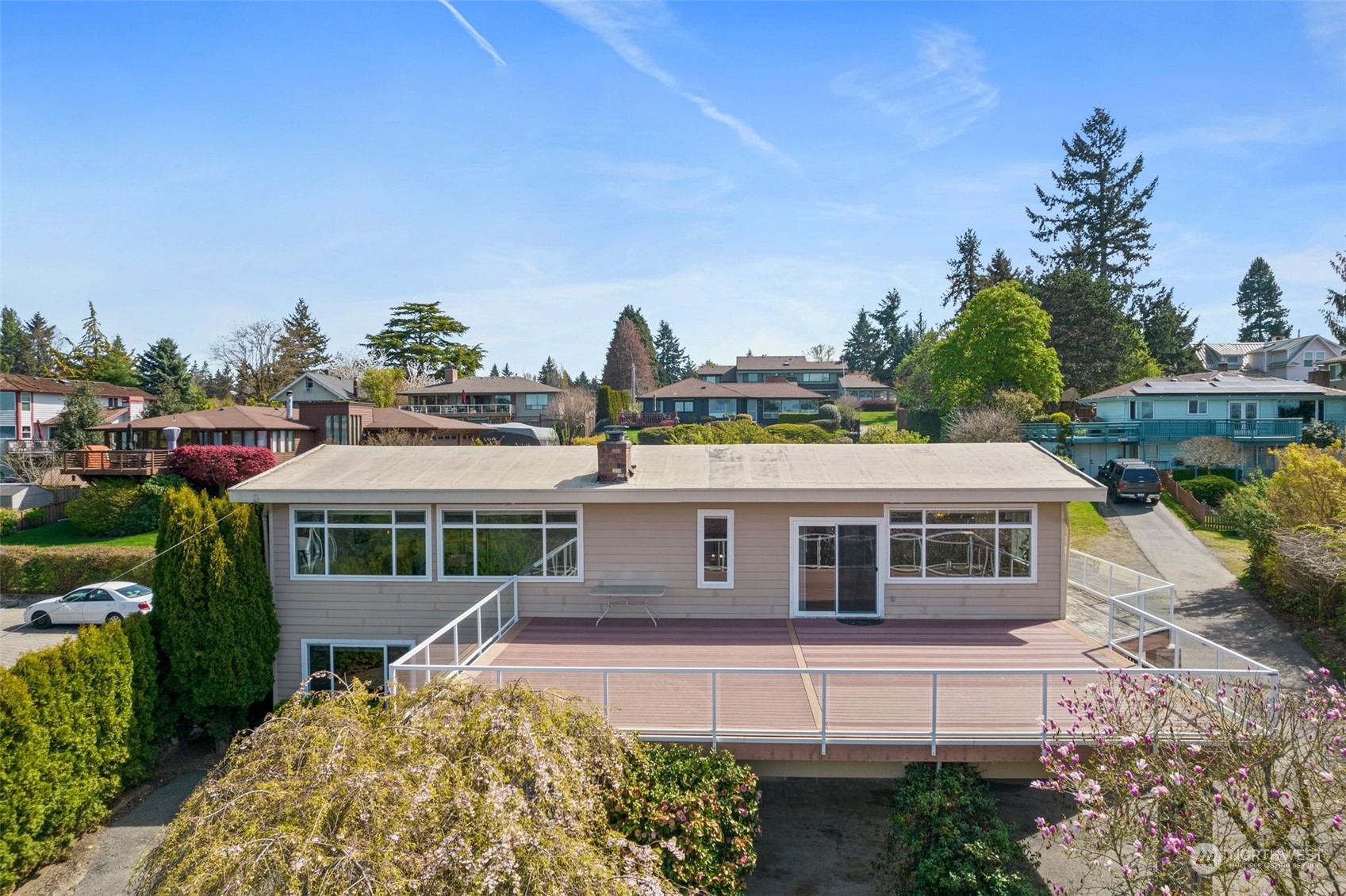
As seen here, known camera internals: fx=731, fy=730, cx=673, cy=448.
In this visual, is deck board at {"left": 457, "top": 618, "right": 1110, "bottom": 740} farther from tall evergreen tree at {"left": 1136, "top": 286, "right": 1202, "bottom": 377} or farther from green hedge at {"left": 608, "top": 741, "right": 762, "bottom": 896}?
tall evergreen tree at {"left": 1136, "top": 286, "right": 1202, "bottom": 377}

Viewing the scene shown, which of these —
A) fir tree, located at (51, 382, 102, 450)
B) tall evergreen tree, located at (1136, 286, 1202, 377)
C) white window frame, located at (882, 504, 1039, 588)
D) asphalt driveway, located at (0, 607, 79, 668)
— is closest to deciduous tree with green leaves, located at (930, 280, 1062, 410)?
tall evergreen tree, located at (1136, 286, 1202, 377)

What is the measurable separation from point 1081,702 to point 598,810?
494 cm

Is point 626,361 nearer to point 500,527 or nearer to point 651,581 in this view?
point 500,527

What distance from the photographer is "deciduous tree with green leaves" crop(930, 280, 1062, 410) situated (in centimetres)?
3534

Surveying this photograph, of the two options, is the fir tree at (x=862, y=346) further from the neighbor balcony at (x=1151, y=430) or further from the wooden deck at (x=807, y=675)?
the wooden deck at (x=807, y=675)

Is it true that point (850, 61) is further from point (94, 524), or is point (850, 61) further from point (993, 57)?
point (94, 524)

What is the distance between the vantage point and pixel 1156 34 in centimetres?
1278

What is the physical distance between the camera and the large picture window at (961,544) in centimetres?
1200

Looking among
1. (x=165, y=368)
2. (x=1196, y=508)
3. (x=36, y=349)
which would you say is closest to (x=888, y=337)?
(x=1196, y=508)

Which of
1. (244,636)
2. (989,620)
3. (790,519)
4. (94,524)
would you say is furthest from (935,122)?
(94,524)

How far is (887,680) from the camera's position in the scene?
9.38 m

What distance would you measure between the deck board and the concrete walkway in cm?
674

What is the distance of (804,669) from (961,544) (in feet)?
17.0

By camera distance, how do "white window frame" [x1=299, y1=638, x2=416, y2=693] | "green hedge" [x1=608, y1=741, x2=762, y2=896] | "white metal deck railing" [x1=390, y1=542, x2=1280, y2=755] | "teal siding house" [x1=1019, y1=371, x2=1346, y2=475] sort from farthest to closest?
1. "teal siding house" [x1=1019, y1=371, x2=1346, y2=475]
2. "white window frame" [x1=299, y1=638, x2=416, y2=693]
3. "white metal deck railing" [x1=390, y1=542, x2=1280, y2=755]
4. "green hedge" [x1=608, y1=741, x2=762, y2=896]
